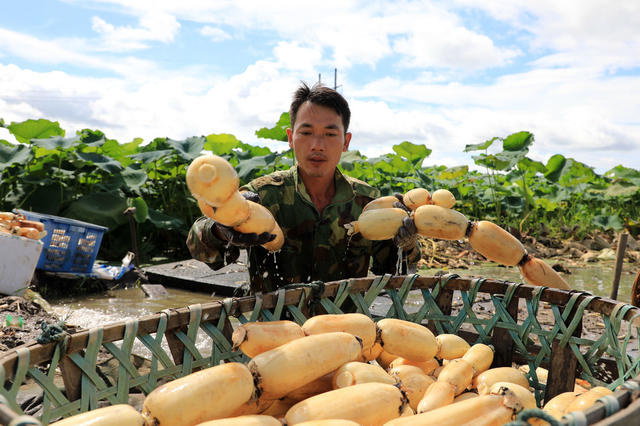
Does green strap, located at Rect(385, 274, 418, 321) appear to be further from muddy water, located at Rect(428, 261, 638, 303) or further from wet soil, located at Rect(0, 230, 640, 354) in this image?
muddy water, located at Rect(428, 261, 638, 303)

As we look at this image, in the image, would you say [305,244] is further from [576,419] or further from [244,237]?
[576,419]

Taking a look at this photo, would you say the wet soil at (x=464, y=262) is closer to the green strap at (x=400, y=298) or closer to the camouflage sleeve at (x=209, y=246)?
the green strap at (x=400, y=298)

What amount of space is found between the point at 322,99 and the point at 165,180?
6.69 meters

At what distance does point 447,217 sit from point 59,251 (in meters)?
4.51

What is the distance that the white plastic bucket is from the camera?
4.33 metres

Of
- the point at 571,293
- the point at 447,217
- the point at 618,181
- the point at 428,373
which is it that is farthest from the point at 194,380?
the point at 618,181

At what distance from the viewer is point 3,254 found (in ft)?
14.2

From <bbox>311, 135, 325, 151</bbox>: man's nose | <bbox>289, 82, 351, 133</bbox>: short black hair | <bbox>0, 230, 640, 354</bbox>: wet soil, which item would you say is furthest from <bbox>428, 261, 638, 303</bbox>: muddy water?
<bbox>311, 135, 325, 151</bbox>: man's nose

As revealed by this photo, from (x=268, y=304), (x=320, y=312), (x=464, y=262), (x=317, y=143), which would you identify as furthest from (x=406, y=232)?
(x=464, y=262)

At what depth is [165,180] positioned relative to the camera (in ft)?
29.0

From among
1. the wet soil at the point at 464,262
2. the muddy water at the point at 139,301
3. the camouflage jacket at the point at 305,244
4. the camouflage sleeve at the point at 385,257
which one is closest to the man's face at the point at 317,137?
the camouflage jacket at the point at 305,244

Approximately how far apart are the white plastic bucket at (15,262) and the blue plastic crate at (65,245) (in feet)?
2.74

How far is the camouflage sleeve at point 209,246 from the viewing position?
7.13 ft

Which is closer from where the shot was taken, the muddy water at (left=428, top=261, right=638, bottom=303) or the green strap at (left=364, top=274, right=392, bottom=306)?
the green strap at (left=364, top=274, right=392, bottom=306)
